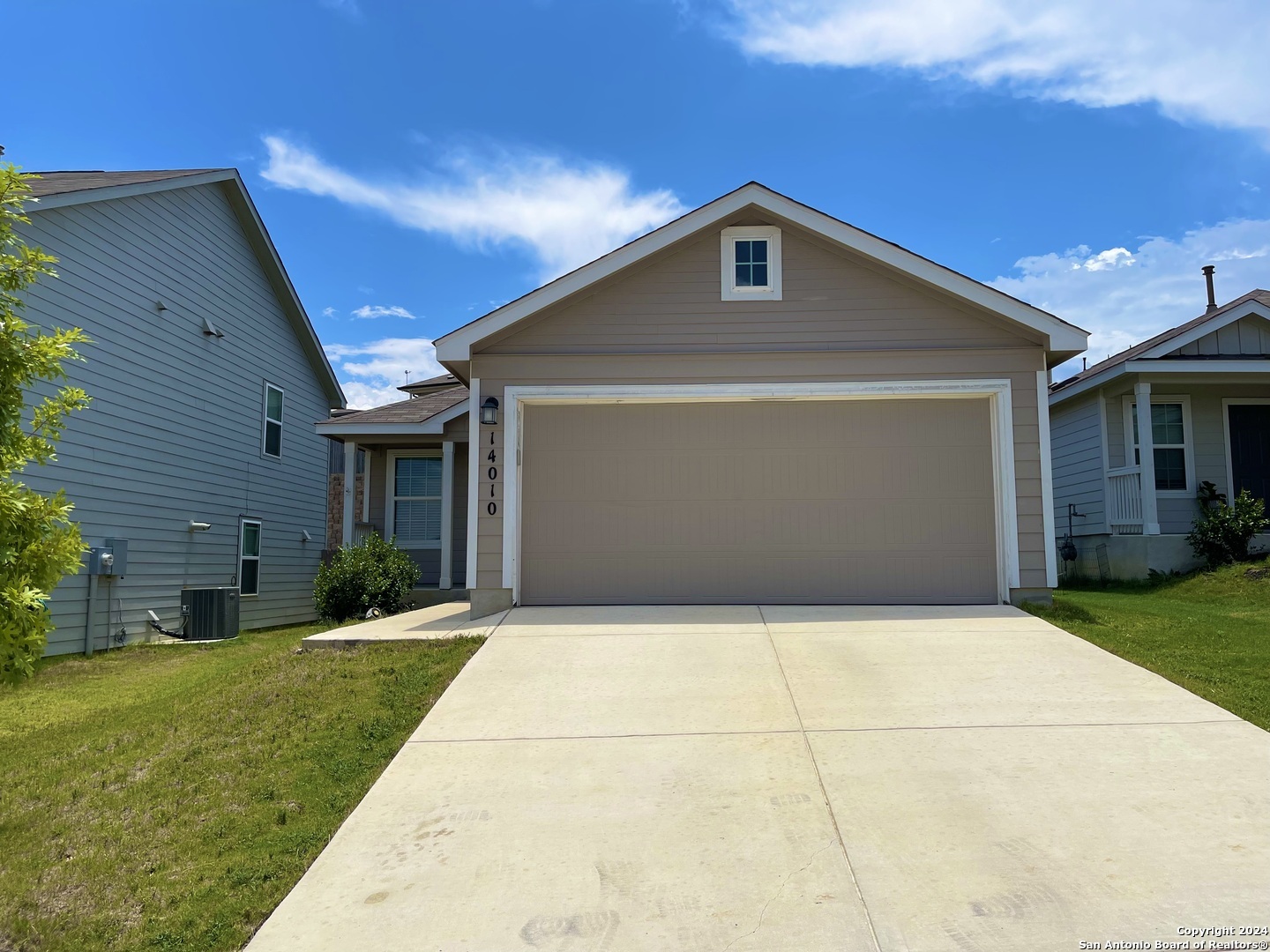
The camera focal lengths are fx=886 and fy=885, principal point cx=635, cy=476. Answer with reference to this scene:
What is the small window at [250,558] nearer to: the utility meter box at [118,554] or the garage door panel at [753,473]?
the utility meter box at [118,554]

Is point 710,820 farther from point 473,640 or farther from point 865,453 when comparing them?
point 865,453

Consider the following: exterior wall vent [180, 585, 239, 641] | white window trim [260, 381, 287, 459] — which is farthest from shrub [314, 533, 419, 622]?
white window trim [260, 381, 287, 459]

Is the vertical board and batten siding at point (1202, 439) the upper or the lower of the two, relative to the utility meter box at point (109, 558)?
upper

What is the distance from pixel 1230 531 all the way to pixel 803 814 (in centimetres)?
1151

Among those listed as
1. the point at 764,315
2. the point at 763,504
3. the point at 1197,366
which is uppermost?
the point at 1197,366

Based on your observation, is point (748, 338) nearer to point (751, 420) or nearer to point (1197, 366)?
point (751, 420)

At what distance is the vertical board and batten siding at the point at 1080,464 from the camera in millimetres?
15133

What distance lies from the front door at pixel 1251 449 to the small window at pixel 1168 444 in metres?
0.75

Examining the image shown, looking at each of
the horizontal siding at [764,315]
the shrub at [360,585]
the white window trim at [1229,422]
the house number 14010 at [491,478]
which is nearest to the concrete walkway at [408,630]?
the house number 14010 at [491,478]

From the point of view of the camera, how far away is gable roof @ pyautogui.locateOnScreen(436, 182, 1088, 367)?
30.1ft

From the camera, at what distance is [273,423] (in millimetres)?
16453

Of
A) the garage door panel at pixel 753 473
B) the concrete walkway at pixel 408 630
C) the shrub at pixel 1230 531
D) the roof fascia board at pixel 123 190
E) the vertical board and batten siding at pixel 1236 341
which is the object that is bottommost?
the concrete walkway at pixel 408 630

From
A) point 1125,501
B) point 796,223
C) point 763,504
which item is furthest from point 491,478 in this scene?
point 1125,501

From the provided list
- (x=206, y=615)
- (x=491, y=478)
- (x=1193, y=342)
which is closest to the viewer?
(x=491, y=478)
